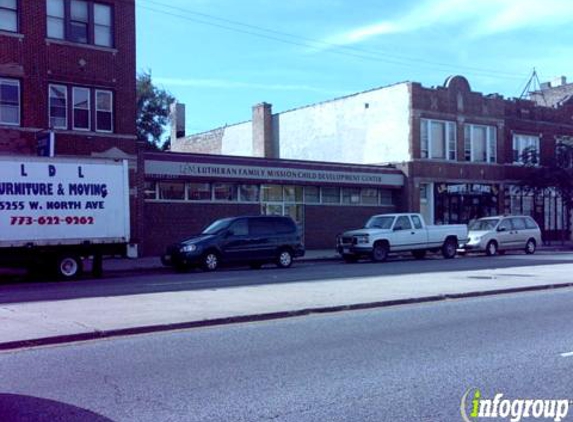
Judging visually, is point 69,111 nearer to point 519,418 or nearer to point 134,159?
point 134,159

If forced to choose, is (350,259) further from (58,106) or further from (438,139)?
(438,139)

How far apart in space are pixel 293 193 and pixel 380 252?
24.5ft

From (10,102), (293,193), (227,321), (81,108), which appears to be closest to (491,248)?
(293,193)

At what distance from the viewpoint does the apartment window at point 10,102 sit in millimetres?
24016

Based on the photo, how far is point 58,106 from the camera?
2512 cm

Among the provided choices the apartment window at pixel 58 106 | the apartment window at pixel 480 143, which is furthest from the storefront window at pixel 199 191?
the apartment window at pixel 480 143

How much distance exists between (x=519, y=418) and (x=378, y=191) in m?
30.0

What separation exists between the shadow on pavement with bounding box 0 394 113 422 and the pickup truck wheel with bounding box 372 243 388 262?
2019 centimetres

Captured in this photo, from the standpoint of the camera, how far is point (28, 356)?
8.21m

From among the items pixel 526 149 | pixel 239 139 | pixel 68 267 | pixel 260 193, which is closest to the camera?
pixel 68 267

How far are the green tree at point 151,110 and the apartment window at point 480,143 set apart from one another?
976 inches

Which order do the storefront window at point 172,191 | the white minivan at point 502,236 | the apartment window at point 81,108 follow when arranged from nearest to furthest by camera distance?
the apartment window at point 81,108
the storefront window at point 172,191
the white minivan at point 502,236

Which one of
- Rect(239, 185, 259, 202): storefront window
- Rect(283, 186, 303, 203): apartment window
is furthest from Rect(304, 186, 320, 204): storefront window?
Rect(239, 185, 259, 202): storefront window

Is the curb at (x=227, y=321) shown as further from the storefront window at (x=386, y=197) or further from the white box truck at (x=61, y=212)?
the storefront window at (x=386, y=197)
